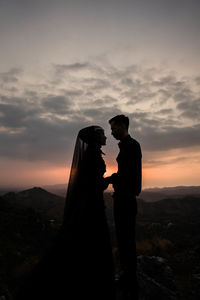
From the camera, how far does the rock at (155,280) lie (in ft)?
15.2

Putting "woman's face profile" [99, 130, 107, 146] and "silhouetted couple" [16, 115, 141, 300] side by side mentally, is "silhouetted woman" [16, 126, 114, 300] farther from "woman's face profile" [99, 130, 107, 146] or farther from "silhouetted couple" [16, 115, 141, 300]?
"woman's face profile" [99, 130, 107, 146]

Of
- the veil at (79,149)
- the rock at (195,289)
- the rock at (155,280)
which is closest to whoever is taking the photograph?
the veil at (79,149)

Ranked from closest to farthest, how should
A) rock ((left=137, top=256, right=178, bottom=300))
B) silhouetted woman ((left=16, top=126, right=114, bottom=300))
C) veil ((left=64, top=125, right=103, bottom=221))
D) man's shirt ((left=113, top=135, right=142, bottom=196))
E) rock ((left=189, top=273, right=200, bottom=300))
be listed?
silhouetted woman ((left=16, top=126, right=114, bottom=300)) → man's shirt ((left=113, top=135, right=142, bottom=196)) → veil ((left=64, top=125, right=103, bottom=221)) → rock ((left=137, top=256, right=178, bottom=300)) → rock ((left=189, top=273, right=200, bottom=300))

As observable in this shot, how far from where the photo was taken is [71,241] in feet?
9.44

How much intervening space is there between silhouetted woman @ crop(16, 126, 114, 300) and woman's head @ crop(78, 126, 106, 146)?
0.13 m

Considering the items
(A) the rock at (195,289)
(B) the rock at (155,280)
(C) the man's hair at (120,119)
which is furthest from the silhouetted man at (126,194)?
(A) the rock at (195,289)

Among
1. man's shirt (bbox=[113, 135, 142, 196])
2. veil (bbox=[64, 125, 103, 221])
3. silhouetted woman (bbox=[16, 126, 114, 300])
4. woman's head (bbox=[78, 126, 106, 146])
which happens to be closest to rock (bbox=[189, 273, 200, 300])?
silhouetted woman (bbox=[16, 126, 114, 300])

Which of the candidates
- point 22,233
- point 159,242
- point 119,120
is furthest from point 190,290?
point 22,233

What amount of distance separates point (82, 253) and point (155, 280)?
12.3 ft

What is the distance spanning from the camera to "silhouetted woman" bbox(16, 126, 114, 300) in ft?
8.43

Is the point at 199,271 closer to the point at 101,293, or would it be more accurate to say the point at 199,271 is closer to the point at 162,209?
the point at 101,293

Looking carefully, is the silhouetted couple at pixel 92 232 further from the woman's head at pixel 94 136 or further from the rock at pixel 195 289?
the rock at pixel 195 289

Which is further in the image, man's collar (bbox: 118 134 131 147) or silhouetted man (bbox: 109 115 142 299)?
man's collar (bbox: 118 134 131 147)

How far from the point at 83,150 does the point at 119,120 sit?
0.91 metres
